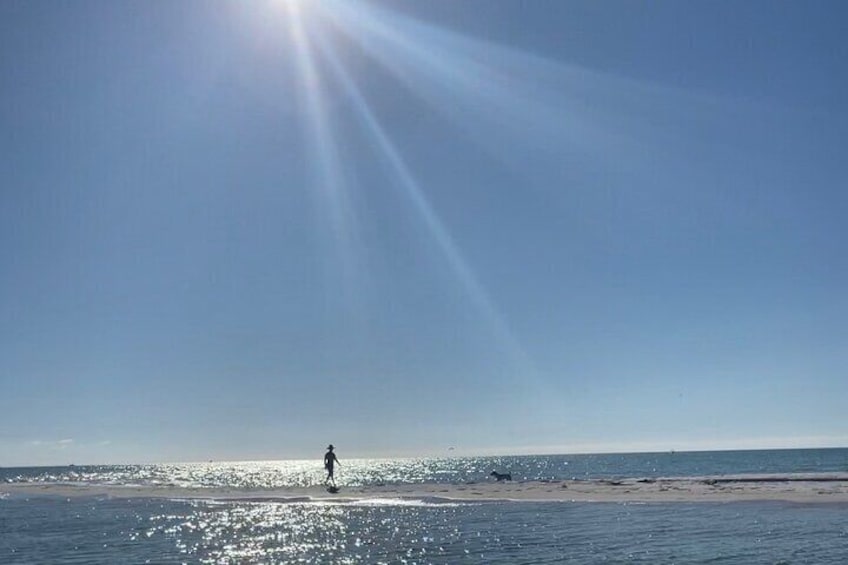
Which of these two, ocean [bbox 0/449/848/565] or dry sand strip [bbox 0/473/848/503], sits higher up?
dry sand strip [bbox 0/473/848/503]

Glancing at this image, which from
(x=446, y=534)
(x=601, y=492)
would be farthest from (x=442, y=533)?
(x=601, y=492)

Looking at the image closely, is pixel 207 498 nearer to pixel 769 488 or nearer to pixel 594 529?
pixel 594 529

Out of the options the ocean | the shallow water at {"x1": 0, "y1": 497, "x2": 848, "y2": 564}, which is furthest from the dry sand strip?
the shallow water at {"x1": 0, "y1": 497, "x2": 848, "y2": 564}

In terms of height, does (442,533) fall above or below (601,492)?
below

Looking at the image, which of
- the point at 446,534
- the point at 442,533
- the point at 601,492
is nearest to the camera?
the point at 446,534

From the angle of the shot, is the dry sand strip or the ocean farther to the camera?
the dry sand strip

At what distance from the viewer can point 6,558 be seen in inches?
1111

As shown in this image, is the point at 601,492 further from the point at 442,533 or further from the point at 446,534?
the point at 446,534

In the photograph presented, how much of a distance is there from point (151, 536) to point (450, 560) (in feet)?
52.3

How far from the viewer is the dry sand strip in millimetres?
41344

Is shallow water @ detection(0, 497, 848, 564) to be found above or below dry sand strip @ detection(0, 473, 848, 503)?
below

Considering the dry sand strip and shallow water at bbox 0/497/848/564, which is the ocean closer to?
shallow water at bbox 0/497/848/564

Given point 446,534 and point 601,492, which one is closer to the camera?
point 446,534

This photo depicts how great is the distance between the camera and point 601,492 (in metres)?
46.6
